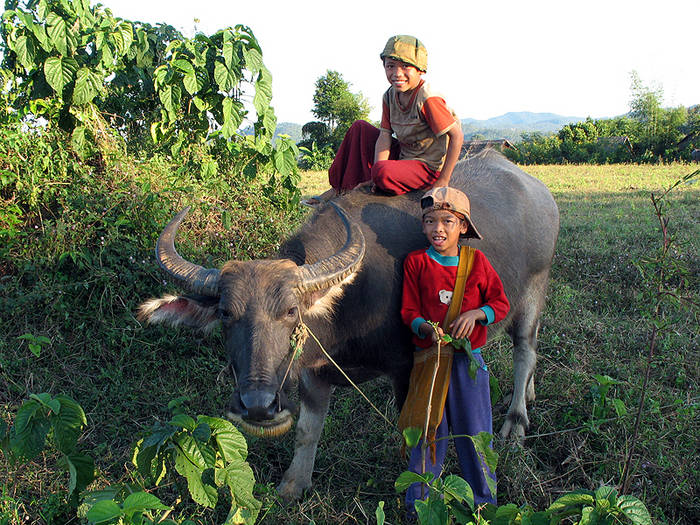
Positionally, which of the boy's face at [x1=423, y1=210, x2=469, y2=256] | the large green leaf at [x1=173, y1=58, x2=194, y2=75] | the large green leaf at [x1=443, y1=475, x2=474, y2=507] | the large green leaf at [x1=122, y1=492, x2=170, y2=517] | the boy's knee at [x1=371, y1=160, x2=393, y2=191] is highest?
the large green leaf at [x1=173, y1=58, x2=194, y2=75]

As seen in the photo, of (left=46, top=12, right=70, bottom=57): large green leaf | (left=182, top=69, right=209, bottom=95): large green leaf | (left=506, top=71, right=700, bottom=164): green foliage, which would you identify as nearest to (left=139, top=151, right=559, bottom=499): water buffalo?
(left=182, top=69, right=209, bottom=95): large green leaf

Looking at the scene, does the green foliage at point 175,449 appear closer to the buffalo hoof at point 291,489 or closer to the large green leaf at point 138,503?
the large green leaf at point 138,503

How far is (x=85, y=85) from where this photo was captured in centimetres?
352

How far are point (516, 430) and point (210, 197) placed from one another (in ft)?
8.80

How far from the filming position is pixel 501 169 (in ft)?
11.3

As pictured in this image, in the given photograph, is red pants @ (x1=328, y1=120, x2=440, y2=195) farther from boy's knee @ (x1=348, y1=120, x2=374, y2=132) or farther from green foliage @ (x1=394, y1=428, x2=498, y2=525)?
green foliage @ (x1=394, y1=428, x2=498, y2=525)

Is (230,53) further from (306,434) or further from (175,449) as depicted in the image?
(175,449)

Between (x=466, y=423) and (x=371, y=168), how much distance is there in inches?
59.9

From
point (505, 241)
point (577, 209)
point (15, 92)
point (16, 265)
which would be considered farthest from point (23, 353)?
point (577, 209)

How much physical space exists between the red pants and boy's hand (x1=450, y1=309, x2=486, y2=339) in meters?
0.89

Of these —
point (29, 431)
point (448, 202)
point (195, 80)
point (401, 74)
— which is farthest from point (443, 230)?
point (195, 80)

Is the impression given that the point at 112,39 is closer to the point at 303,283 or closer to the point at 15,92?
the point at 15,92

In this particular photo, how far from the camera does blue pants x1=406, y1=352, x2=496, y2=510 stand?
2295mm

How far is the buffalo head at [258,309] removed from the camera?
1.99m
